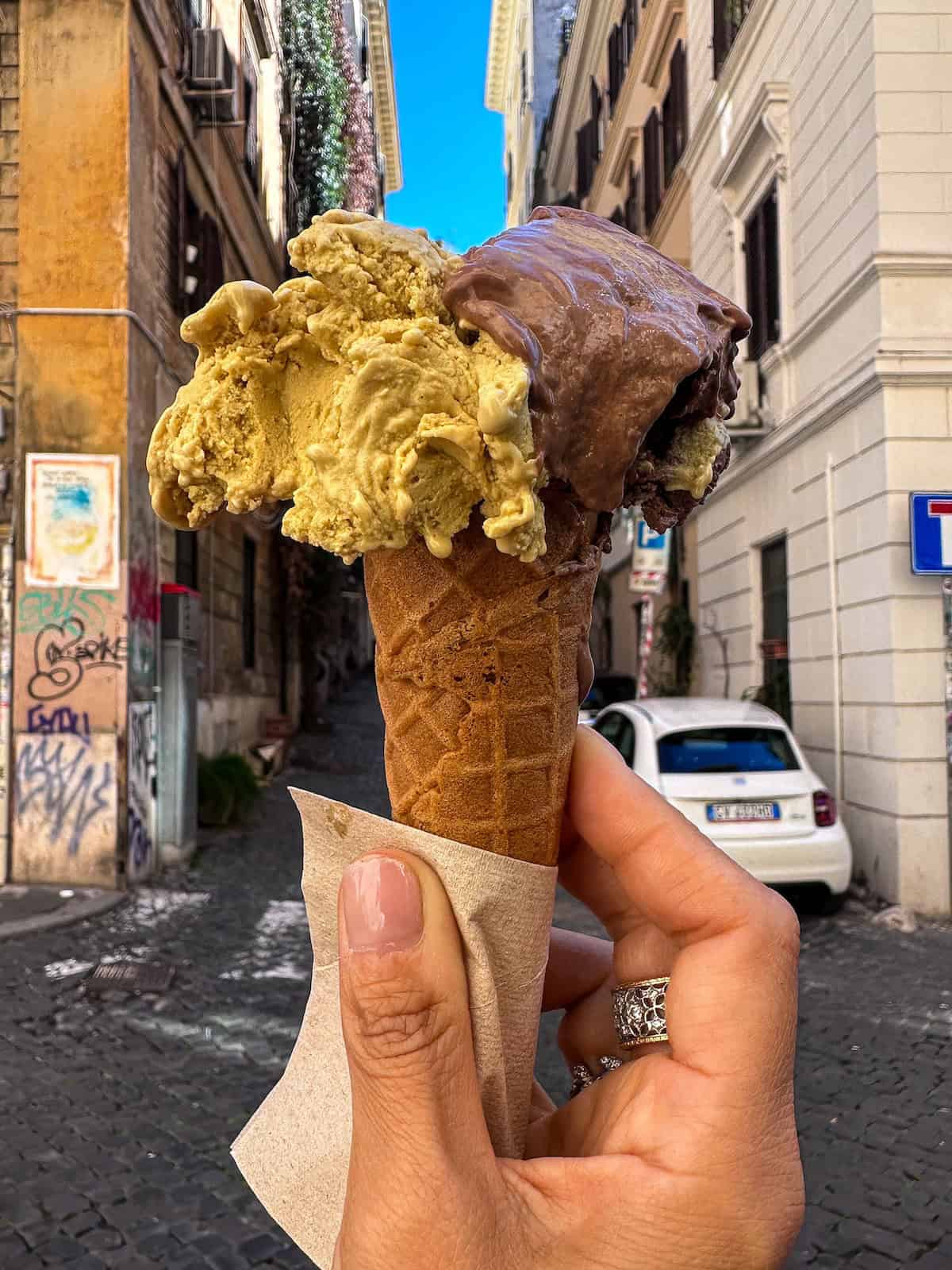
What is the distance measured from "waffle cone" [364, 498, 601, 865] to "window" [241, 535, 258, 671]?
13.8 m

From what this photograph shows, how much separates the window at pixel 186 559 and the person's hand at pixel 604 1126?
1023 cm

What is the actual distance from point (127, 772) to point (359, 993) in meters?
7.79

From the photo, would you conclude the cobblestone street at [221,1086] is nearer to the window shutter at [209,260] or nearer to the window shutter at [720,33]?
the window shutter at [209,260]

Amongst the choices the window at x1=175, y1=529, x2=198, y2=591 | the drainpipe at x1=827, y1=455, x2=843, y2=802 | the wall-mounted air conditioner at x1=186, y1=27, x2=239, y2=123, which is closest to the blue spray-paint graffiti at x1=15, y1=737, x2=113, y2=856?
the window at x1=175, y1=529, x2=198, y2=591

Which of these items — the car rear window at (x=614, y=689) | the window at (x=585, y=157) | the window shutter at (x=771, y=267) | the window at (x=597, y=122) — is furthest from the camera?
the window at (x=585, y=157)

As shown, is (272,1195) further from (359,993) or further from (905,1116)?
(905,1116)

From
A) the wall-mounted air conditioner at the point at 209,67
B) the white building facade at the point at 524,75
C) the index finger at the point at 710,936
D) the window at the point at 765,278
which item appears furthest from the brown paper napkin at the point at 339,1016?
the white building facade at the point at 524,75

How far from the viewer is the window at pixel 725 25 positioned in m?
12.9

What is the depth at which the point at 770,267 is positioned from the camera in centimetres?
1206

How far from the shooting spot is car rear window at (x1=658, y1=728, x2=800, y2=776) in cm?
780

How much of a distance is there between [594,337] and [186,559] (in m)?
10.9

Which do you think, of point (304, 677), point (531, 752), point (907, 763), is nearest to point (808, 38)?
point (907, 763)

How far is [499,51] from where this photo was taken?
51344mm

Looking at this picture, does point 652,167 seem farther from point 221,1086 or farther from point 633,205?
point 221,1086
